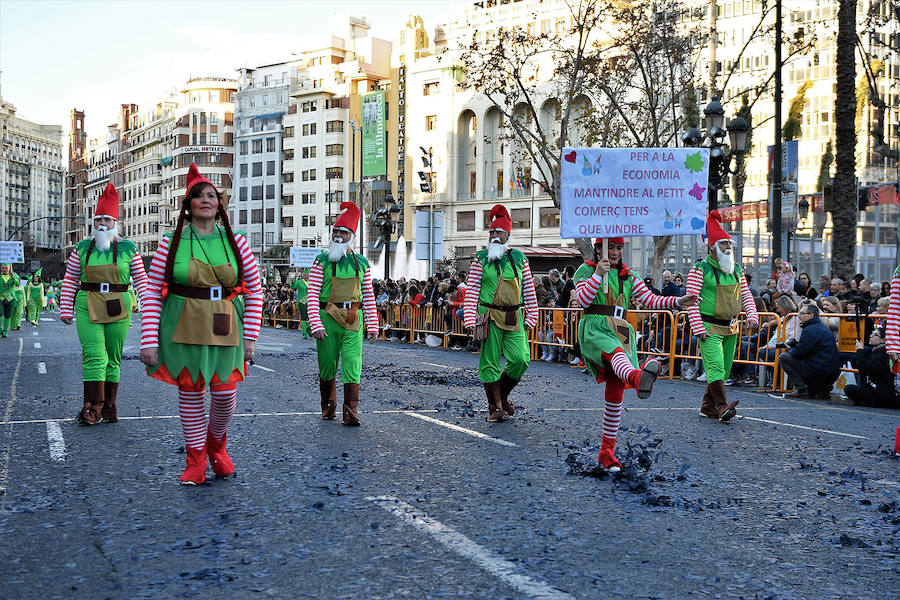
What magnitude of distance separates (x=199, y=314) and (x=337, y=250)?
134 inches

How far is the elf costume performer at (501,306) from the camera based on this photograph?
1005 centimetres

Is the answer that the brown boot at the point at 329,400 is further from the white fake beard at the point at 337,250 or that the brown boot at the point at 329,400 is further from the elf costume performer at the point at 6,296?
the elf costume performer at the point at 6,296

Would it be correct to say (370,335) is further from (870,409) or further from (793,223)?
(793,223)

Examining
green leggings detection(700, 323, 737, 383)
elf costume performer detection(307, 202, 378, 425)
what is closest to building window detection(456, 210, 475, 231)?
green leggings detection(700, 323, 737, 383)

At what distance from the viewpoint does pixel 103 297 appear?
31.1 ft

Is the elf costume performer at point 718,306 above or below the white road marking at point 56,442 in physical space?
above

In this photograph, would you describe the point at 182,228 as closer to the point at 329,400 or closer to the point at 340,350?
the point at 340,350

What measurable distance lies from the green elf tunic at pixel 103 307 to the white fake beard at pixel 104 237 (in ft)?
0.13

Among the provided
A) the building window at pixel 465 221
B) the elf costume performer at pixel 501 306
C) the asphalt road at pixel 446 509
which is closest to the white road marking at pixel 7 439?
the asphalt road at pixel 446 509

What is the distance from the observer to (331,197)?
100188 millimetres

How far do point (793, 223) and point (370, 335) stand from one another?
46.6 ft

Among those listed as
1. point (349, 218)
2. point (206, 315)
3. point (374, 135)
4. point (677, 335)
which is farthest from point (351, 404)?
point (374, 135)

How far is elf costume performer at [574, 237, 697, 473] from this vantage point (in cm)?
712

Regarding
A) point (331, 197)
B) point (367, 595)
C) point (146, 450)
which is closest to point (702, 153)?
point (146, 450)
